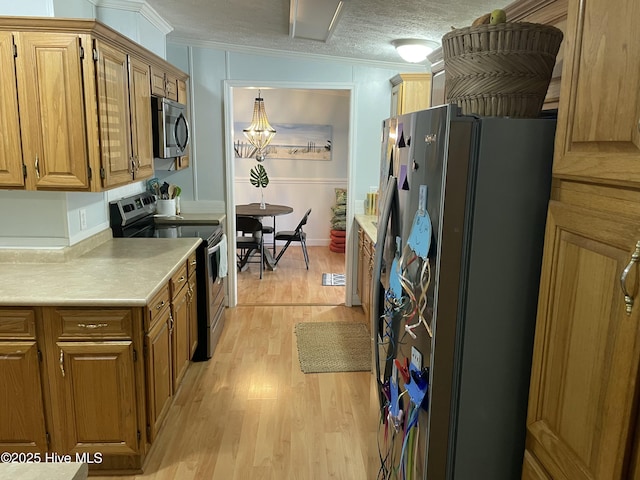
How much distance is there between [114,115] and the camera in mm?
2654

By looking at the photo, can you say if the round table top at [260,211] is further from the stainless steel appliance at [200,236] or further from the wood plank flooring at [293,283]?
the stainless steel appliance at [200,236]

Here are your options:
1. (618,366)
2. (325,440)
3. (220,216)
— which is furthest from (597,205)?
(220,216)

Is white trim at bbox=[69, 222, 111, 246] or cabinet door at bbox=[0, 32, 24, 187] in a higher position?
cabinet door at bbox=[0, 32, 24, 187]

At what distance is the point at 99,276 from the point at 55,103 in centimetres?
84

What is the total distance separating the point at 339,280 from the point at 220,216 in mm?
1913

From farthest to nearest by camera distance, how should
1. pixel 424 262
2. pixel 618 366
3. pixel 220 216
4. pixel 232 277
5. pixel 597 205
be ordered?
pixel 232 277
pixel 220 216
pixel 424 262
pixel 597 205
pixel 618 366

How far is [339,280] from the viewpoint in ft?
19.1

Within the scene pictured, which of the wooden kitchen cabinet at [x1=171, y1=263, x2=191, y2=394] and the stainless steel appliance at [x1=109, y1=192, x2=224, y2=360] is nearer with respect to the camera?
the wooden kitchen cabinet at [x1=171, y1=263, x2=191, y2=394]

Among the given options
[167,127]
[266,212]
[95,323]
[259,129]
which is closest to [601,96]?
[95,323]

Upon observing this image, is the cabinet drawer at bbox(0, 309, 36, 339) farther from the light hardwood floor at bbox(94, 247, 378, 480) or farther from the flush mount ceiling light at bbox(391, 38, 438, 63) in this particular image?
the flush mount ceiling light at bbox(391, 38, 438, 63)

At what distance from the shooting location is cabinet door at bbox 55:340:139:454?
2.21 metres

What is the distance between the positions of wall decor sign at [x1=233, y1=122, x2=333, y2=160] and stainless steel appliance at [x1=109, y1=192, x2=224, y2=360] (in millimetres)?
3560

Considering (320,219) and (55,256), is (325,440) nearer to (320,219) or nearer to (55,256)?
(55,256)

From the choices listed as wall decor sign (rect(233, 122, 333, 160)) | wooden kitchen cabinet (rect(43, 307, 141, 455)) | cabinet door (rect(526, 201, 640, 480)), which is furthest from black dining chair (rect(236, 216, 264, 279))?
cabinet door (rect(526, 201, 640, 480))
